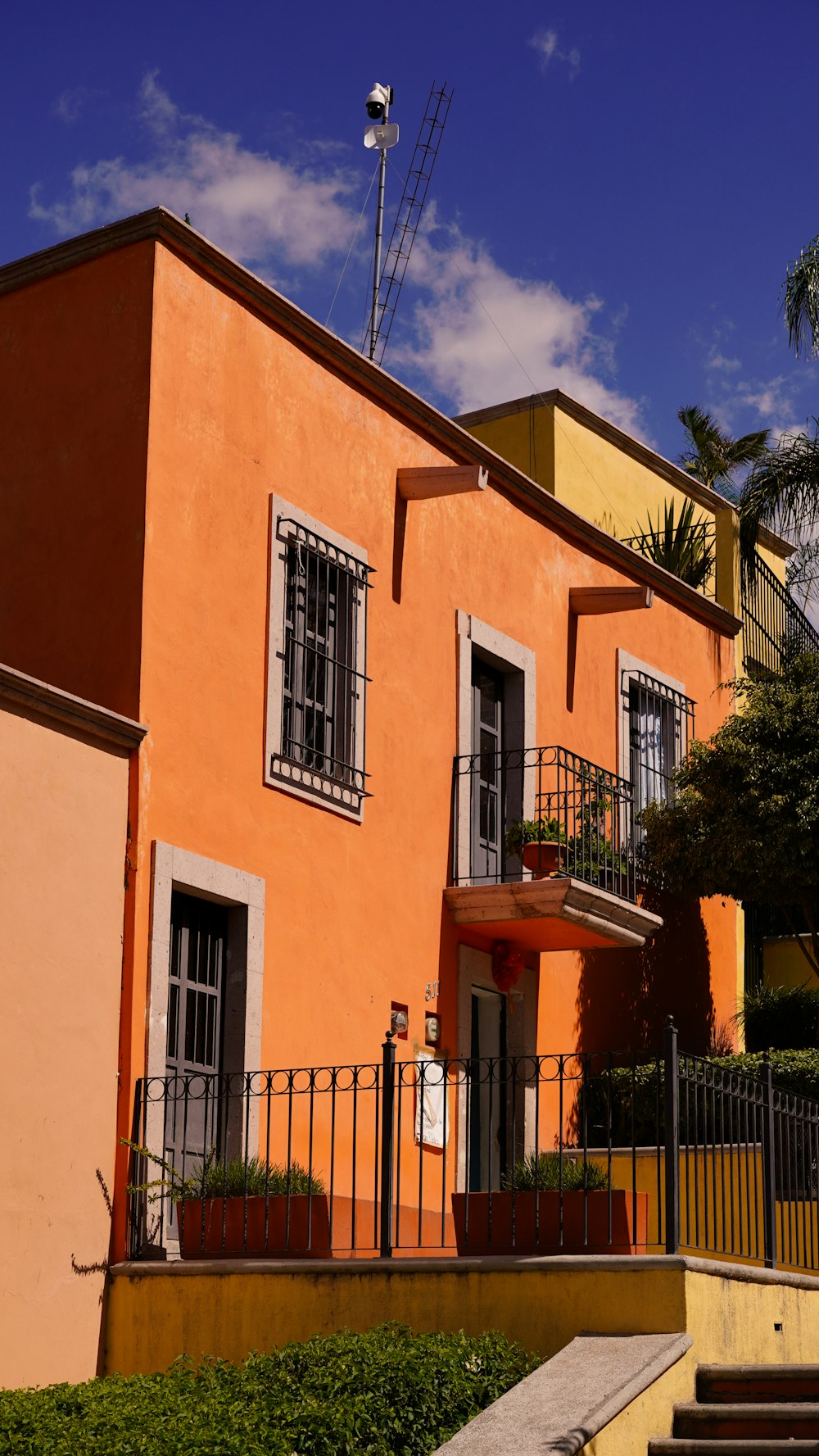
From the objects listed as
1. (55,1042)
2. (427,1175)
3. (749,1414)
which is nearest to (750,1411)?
(749,1414)

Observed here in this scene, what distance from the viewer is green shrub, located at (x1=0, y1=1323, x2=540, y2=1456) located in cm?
798

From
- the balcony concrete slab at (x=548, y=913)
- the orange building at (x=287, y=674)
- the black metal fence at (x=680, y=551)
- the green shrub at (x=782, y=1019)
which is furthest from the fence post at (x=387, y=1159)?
the black metal fence at (x=680, y=551)

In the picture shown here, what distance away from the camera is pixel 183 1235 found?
1082 centimetres

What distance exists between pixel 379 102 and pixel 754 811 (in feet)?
26.1

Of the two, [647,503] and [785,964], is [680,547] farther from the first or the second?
[785,964]

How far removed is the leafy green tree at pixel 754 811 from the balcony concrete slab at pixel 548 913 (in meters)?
1.52

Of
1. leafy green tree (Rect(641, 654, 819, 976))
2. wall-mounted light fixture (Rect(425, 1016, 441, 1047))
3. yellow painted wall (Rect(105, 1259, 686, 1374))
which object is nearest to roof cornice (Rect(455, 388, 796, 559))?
leafy green tree (Rect(641, 654, 819, 976))

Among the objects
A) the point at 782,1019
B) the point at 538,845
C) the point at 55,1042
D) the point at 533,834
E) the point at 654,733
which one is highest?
the point at 654,733

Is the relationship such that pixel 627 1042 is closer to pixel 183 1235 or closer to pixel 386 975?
pixel 386 975

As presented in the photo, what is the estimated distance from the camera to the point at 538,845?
14383mm

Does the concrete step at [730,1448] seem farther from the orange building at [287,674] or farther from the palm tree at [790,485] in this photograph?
the palm tree at [790,485]

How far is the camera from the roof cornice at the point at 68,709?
1029 centimetres

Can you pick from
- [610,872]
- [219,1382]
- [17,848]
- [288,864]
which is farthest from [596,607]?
[219,1382]

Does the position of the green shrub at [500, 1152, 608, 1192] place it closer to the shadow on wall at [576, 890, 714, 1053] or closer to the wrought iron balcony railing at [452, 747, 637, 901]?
the wrought iron balcony railing at [452, 747, 637, 901]
